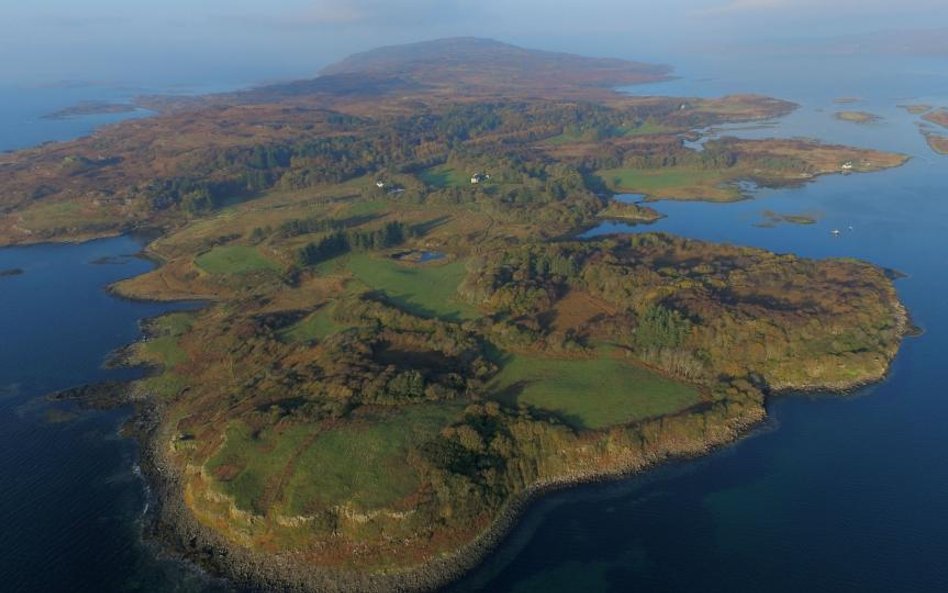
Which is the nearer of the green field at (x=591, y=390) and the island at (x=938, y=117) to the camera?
the green field at (x=591, y=390)

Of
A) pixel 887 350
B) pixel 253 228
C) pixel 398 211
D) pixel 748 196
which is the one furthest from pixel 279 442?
pixel 748 196

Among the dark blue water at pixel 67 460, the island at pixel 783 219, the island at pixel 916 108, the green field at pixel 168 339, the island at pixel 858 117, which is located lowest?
the dark blue water at pixel 67 460

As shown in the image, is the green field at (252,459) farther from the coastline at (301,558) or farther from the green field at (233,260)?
the green field at (233,260)

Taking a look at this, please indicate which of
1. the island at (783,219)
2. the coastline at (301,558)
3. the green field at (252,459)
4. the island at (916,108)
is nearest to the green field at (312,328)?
the coastline at (301,558)

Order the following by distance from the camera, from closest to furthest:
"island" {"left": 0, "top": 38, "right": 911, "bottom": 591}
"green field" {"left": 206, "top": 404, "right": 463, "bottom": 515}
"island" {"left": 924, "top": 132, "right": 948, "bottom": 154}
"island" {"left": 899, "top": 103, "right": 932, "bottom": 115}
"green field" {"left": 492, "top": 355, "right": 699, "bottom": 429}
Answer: "island" {"left": 0, "top": 38, "right": 911, "bottom": 591} < "green field" {"left": 206, "top": 404, "right": 463, "bottom": 515} < "green field" {"left": 492, "top": 355, "right": 699, "bottom": 429} < "island" {"left": 924, "top": 132, "right": 948, "bottom": 154} < "island" {"left": 899, "top": 103, "right": 932, "bottom": 115}

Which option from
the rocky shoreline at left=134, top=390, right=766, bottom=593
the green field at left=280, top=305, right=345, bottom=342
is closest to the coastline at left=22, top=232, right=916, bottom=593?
the rocky shoreline at left=134, top=390, right=766, bottom=593

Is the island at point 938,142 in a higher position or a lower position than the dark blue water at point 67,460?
higher

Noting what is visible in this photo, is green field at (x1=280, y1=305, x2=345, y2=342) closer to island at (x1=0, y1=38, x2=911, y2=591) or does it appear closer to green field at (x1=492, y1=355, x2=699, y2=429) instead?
island at (x1=0, y1=38, x2=911, y2=591)
